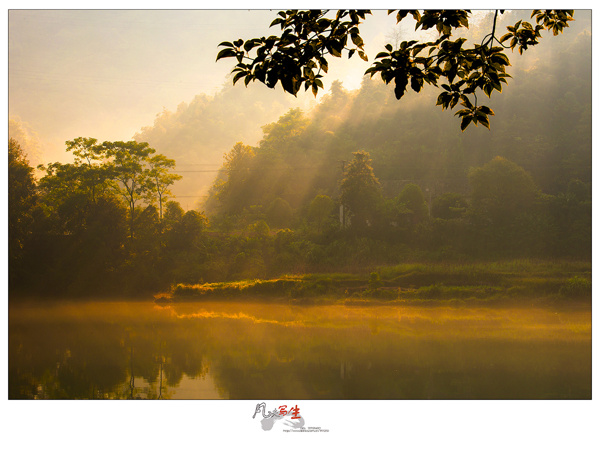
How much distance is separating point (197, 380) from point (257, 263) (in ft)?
6.35

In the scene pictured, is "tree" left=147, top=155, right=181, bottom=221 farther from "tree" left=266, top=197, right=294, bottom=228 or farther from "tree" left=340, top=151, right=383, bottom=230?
"tree" left=340, top=151, right=383, bottom=230

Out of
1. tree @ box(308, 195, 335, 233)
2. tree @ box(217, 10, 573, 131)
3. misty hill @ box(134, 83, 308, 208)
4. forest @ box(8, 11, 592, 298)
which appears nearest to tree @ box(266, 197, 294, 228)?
forest @ box(8, 11, 592, 298)

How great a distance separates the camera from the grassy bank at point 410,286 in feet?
20.5

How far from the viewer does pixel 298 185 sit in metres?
6.62

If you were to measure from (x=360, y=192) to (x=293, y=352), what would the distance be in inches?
97.0

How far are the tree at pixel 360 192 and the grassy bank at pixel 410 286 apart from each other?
0.78 metres

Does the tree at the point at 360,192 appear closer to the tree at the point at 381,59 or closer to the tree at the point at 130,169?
the tree at the point at 130,169

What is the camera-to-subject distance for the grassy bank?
624cm

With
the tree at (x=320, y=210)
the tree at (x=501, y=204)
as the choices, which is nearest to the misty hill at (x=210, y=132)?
the tree at (x=320, y=210)

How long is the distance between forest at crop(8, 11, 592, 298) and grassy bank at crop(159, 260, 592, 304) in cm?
12

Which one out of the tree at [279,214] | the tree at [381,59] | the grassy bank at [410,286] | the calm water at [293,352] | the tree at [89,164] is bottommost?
the calm water at [293,352]

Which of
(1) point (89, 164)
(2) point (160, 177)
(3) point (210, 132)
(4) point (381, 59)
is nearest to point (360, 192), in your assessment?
(3) point (210, 132)

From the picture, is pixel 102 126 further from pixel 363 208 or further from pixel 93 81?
pixel 363 208

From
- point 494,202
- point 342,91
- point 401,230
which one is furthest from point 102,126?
point 494,202
